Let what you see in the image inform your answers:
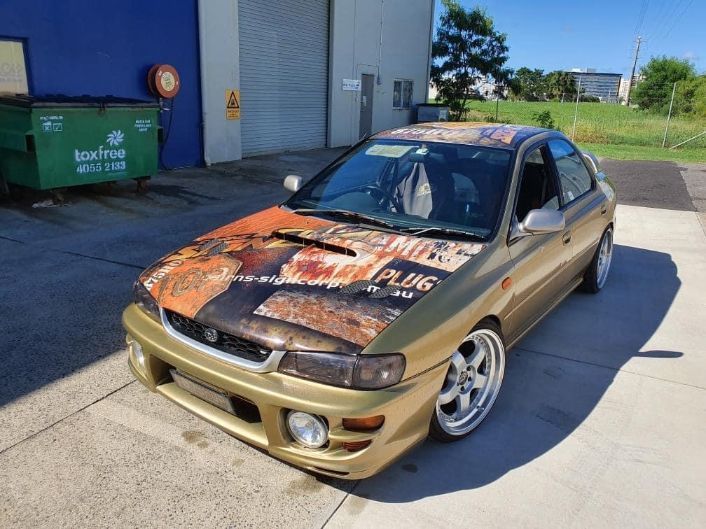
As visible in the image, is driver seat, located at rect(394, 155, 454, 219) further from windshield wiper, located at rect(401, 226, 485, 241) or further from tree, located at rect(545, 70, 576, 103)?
tree, located at rect(545, 70, 576, 103)

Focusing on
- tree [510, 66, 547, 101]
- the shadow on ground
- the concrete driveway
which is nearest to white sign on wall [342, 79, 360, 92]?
the shadow on ground

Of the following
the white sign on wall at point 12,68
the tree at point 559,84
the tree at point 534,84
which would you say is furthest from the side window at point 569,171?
the tree at point 559,84

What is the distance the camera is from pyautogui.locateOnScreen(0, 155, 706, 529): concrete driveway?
243 cm

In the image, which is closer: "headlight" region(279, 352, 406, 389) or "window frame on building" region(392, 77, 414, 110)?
"headlight" region(279, 352, 406, 389)

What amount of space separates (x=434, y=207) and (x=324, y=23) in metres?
13.4

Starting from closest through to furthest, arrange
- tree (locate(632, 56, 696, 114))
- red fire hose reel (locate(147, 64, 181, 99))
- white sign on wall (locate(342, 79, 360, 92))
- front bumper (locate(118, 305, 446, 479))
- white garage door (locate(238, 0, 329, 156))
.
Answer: front bumper (locate(118, 305, 446, 479)) → red fire hose reel (locate(147, 64, 181, 99)) → white garage door (locate(238, 0, 329, 156)) → white sign on wall (locate(342, 79, 360, 92)) → tree (locate(632, 56, 696, 114))

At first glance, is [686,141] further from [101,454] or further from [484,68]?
[101,454]

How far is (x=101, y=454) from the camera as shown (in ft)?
8.96

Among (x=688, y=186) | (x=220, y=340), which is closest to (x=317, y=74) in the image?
(x=688, y=186)

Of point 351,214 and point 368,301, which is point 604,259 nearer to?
point 351,214

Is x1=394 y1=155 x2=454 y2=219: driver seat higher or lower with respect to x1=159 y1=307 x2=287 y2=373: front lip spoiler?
higher

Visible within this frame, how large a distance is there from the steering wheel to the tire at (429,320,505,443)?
40.7 inches

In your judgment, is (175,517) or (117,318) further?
(117,318)

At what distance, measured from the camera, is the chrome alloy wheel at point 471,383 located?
2789mm
